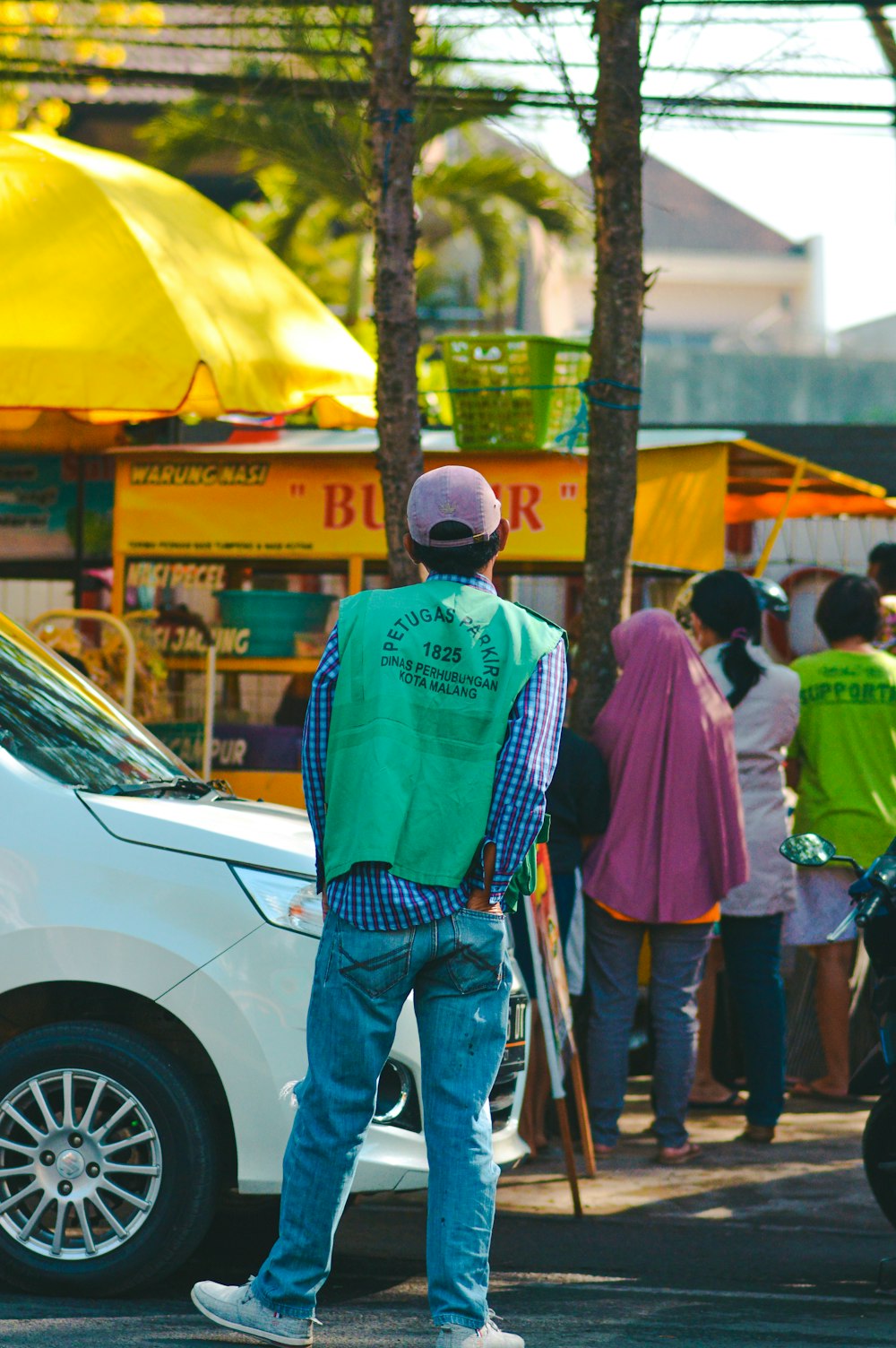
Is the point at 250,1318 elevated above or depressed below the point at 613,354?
below

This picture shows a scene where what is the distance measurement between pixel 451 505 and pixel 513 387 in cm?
376

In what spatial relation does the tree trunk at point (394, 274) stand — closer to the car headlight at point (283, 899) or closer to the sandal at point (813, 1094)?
the car headlight at point (283, 899)

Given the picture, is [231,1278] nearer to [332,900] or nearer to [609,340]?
[332,900]

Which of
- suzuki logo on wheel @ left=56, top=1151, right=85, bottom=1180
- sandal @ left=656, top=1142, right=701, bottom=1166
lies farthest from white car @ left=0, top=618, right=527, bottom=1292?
sandal @ left=656, top=1142, right=701, bottom=1166

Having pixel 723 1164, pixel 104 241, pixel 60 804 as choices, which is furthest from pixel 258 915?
pixel 104 241

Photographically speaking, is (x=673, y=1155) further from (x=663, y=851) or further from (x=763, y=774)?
(x=763, y=774)

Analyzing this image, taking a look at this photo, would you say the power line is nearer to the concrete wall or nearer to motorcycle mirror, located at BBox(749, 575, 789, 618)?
motorcycle mirror, located at BBox(749, 575, 789, 618)

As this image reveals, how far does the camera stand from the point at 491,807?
11.9ft

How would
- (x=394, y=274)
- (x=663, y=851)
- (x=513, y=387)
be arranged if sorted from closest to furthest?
(x=663, y=851) < (x=394, y=274) < (x=513, y=387)

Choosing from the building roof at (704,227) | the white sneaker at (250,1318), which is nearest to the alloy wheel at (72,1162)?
the white sneaker at (250,1318)

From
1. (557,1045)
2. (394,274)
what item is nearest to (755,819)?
(557,1045)

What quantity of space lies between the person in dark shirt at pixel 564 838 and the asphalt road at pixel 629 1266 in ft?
0.90

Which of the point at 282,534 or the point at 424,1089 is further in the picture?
the point at 282,534

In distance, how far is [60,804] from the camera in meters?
4.36
